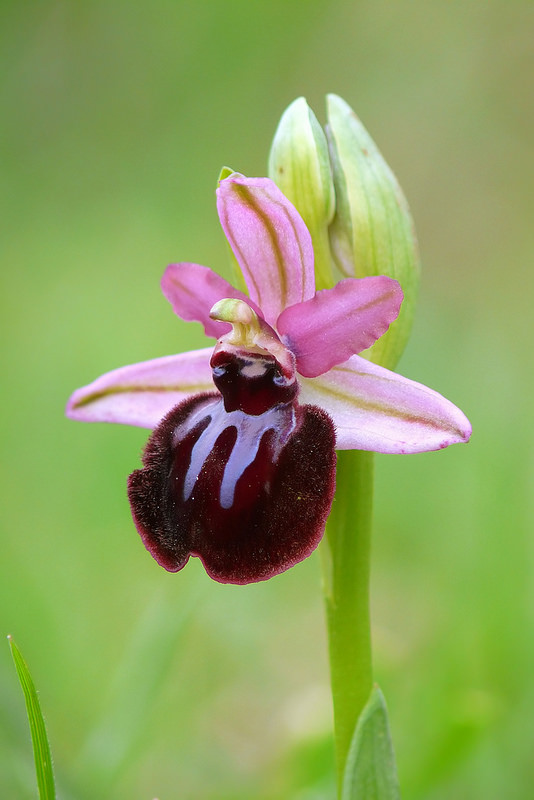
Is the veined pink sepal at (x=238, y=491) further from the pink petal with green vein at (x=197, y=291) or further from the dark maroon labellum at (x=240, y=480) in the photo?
the pink petal with green vein at (x=197, y=291)

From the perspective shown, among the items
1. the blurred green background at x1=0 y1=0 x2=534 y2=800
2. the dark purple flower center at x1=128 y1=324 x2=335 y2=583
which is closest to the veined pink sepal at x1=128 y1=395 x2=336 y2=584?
the dark purple flower center at x1=128 y1=324 x2=335 y2=583

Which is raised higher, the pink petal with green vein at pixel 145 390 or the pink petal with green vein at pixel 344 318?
the pink petal with green vein at pixel 344 318

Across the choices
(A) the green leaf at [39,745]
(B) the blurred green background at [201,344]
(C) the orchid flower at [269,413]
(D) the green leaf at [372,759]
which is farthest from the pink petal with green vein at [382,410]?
(B) the blurred green background at [201,344]

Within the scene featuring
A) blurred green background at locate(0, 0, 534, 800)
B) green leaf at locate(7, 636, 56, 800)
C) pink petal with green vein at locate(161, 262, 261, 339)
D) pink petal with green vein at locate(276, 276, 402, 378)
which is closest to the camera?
green leaf at locate(7, 636, 56, 800)

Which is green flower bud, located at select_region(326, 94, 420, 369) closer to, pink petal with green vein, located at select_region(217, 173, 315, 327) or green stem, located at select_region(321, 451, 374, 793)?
pink petal with green vein, located at select_region(217, 173, 315, 327)

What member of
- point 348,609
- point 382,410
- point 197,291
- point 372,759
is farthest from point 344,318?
point 372,759

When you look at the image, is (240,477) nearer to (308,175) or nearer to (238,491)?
(238,491)
